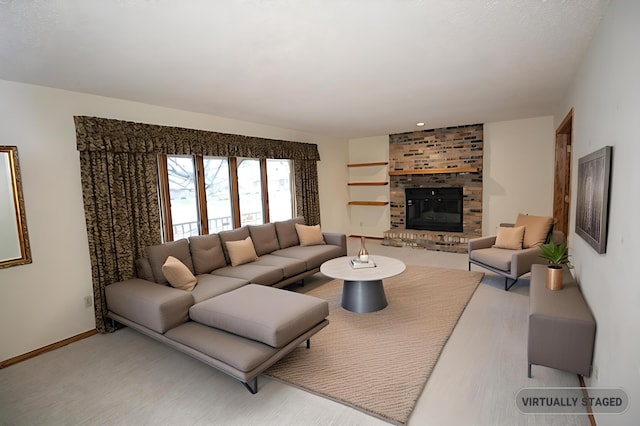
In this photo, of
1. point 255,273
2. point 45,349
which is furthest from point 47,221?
point 255,273

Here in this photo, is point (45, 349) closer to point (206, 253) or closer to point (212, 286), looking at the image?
point (212, 286)

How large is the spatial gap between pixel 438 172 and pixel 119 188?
5.72 m

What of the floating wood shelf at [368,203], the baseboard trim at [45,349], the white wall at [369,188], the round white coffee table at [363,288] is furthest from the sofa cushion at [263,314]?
the white wall at [369,188]

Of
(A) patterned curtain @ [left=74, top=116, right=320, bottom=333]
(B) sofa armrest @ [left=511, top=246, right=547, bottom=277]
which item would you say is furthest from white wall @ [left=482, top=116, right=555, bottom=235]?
(A) patterned curtain @ [left=74, top=116, right=320, bottom=333]

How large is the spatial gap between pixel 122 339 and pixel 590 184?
4312 mm

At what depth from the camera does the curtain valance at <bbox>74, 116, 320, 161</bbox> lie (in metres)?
3.32

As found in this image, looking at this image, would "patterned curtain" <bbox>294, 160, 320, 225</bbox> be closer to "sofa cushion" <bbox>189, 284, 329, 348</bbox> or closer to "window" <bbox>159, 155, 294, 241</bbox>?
"window" <bbox>159, 155, 294, 241</bbox>

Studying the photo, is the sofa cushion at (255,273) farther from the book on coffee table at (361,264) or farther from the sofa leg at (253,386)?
the sofa leg at (253,386)

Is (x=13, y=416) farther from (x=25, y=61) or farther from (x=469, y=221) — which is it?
(x=469, y=221)

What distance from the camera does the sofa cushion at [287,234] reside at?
5.14 meters

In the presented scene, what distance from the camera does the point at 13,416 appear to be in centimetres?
222

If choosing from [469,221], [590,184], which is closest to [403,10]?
[590,184]

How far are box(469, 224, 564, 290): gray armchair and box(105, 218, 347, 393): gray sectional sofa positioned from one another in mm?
2559

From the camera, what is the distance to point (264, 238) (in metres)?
4.84
